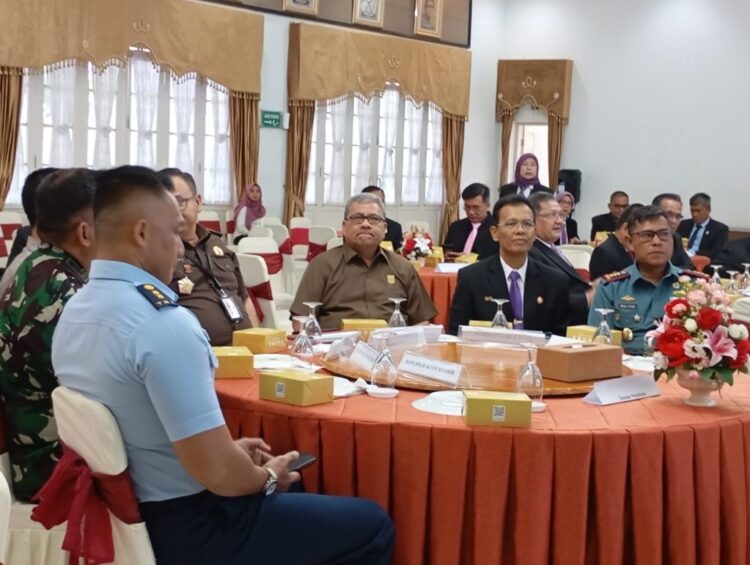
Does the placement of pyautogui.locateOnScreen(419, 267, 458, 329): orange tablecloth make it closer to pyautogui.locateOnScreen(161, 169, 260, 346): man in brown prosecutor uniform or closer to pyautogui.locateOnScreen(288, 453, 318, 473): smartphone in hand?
pyautogui.locateOnScreen(161, 169, 260, 346): man in brown prosecutor uniform

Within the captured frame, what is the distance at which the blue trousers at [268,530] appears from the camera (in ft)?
7.73

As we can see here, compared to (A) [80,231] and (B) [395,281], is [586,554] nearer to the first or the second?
(A) [80,231]

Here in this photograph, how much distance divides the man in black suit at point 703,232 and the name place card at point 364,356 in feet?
30.2

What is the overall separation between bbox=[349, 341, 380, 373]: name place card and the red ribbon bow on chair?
1.14 metres

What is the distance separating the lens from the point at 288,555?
2482mm

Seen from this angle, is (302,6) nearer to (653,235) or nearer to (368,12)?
(368,12)

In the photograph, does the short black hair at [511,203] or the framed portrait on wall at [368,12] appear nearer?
the short black hair at [511,203]

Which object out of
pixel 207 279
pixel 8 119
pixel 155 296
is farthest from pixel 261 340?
pixel 8 119

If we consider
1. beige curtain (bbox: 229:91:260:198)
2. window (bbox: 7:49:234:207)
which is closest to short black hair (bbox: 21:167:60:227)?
window (bbox: 7:49:234:207)

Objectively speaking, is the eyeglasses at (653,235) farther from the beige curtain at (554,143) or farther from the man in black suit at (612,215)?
the beige curtain at (554,143)

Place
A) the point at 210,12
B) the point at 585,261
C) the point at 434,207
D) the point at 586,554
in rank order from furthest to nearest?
the point at 434,207 < the point at 210,12 < the point at 585,261 < the point at 586,554

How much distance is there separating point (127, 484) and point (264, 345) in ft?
4.82

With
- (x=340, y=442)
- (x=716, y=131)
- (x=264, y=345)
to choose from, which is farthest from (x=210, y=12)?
(x=340, y=442)

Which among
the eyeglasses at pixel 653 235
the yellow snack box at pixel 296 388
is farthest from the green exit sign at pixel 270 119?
the yellow snack box at pixel 296 388
